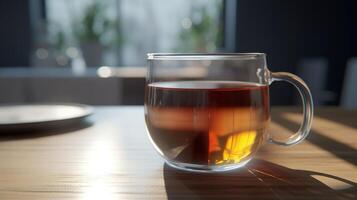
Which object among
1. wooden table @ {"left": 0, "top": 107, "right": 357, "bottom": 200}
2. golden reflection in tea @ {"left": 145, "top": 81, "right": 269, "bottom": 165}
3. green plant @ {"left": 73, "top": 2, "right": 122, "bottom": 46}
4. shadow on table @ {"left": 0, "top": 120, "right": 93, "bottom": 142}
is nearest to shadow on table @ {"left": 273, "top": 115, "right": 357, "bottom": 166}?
wooden table @ {"left": 0, "top": 107, "right": 357, "bottom": 200}

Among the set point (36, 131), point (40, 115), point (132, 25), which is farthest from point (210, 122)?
point (132, 25)

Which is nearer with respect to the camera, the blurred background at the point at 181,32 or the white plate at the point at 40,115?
the white plate at the point at 40,115

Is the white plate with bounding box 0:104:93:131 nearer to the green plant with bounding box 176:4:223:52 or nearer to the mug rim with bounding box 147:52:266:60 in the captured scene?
the mug rim with bounding box 147:52:266:60

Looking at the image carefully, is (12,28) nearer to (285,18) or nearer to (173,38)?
(173,38)

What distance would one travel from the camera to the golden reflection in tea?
37 cm

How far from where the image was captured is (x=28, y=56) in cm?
349

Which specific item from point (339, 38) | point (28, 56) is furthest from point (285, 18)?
point (28, 56)

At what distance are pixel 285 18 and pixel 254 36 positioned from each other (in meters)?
0.33

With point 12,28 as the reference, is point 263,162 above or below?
below

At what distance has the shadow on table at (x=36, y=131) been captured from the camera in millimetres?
566

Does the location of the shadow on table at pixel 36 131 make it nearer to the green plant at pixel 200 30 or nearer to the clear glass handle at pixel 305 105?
the clear glass handle at pixel 305 105

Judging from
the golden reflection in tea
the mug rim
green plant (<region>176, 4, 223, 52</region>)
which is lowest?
the golden reflection in tea

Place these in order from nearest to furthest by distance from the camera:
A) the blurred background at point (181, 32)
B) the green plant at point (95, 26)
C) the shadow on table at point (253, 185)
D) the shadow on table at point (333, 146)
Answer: the shadow on table at point (253, 185), the shadow on table at point (333, 146), the blurred background at point (181, 32), the green plant at point (95, 26)

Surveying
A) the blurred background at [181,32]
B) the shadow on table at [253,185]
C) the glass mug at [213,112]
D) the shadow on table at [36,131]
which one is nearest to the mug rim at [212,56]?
the glass mug at [213,112]
